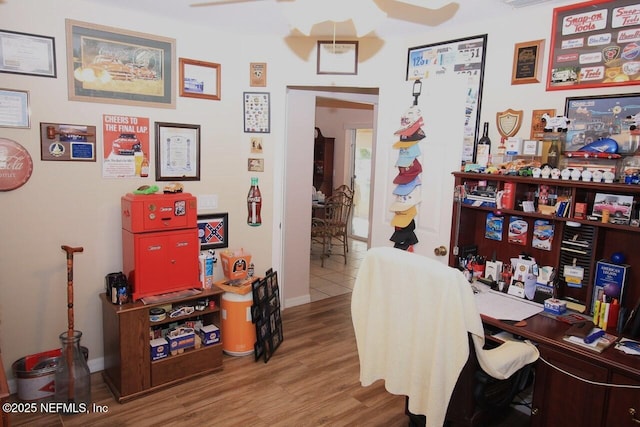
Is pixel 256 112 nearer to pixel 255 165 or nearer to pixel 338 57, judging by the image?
pixel 255 165

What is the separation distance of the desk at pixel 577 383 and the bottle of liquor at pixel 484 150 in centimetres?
110

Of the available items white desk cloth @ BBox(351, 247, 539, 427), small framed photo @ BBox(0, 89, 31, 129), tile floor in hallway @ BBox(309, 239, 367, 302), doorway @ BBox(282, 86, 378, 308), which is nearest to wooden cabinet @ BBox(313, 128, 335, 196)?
tile floor in hallway @ BBox(309, 239, 367, 302)

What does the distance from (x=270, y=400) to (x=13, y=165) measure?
2.23 m

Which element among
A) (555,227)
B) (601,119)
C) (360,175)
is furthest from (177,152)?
(360,175)

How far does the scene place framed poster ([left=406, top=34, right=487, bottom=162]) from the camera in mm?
3039

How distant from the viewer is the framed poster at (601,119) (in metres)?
2.34

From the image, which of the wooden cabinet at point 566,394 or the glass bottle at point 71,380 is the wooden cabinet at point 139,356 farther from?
the wooden cabinet at point 566,394

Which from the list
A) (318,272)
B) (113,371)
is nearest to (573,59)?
(113,371)

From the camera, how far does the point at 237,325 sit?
3.41m

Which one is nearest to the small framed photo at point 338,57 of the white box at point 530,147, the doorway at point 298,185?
the doorway at point 298,185

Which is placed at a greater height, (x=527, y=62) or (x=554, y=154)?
(x=527, y=62)

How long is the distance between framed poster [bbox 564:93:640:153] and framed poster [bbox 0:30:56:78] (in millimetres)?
3252

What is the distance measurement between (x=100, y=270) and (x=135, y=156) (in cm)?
86

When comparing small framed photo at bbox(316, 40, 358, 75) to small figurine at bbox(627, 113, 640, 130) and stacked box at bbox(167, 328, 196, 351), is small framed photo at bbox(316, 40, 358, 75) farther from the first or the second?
stacked box at bbox(167, 328, 196, 351)
